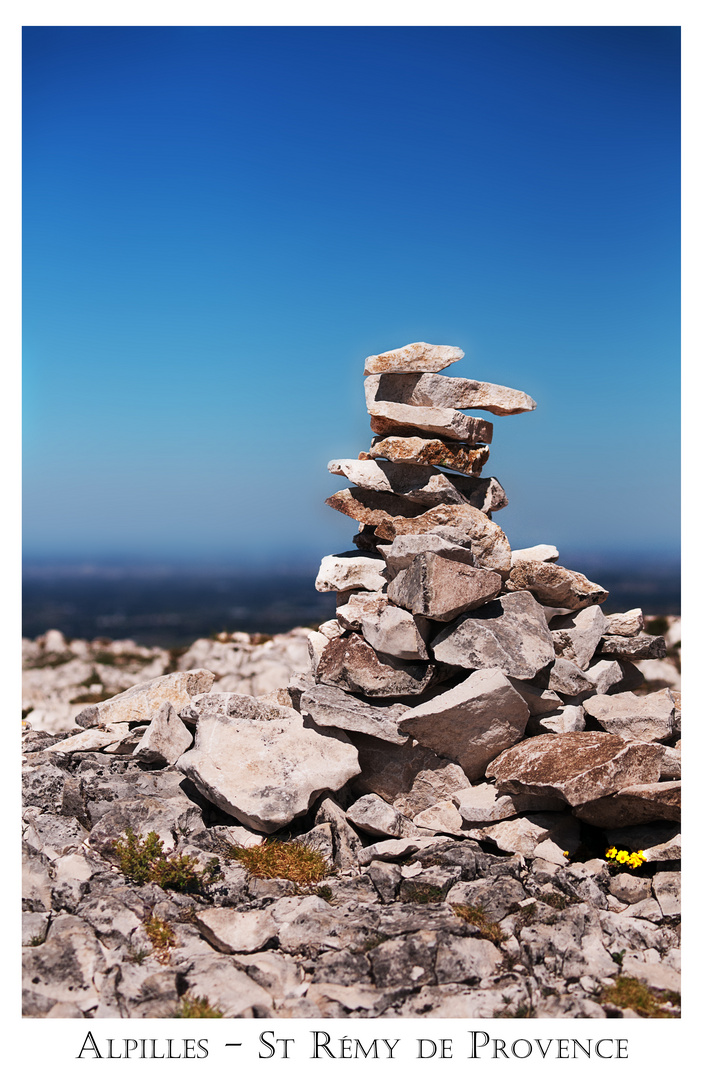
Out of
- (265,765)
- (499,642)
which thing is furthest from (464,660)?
(265,765)

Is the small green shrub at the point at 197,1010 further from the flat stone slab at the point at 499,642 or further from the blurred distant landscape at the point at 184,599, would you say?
the blurred distant landscape at the point at 184,599

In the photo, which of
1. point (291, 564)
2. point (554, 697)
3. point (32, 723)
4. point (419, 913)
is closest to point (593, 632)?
point (554, 697)

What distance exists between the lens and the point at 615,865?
8039mm

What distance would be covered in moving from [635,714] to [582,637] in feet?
3.87

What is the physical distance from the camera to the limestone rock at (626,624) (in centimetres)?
1044

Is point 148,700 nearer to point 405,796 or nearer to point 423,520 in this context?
point 405,796

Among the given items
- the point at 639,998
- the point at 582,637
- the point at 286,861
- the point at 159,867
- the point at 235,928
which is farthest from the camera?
the point at 582,637

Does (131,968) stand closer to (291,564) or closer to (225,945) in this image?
(225,945)

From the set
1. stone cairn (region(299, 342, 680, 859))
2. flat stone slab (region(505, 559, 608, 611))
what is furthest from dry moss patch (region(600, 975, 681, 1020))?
flat stone slab (region(505, 559, 608, 611))

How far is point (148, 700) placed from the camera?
11828 millimetres

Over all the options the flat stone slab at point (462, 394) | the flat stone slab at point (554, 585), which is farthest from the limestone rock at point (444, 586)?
the flat stone slab at point (462, 394)

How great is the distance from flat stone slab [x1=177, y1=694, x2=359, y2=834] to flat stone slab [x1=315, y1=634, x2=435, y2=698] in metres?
0.62

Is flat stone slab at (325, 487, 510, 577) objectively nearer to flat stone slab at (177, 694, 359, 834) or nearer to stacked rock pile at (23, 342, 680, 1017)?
stacked rock pile at (23, 342, 680, 1017)
